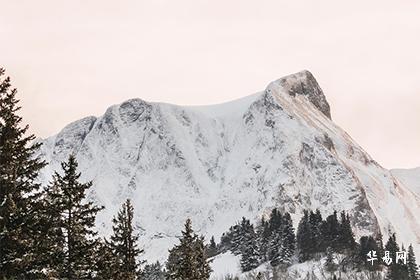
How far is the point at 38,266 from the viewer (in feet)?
86.4

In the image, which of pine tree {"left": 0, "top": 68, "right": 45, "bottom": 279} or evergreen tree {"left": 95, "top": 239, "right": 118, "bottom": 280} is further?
evergreen tree {"left": 95, "top": 239, "right": 118, "bottom": 280}

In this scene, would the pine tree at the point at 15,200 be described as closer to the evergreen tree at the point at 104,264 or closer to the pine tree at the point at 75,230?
the pine tree at the point at 75,230

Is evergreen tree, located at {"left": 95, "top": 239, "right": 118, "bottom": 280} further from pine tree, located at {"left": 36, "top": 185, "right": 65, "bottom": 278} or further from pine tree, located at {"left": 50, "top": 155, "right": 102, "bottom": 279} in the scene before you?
pine tree, located at {"left": 36, "top": 185, "right": 65, "bottom": 278}

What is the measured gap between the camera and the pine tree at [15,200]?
82.5 ft

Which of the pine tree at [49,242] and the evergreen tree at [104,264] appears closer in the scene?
the pine tree at [49,242]

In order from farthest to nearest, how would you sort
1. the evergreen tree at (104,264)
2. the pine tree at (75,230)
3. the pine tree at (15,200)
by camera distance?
the evergreen tree at (104,264)
the pine tree at (75,230)
the pine tree at (15,200)

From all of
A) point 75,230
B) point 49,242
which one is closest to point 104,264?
point 75,230

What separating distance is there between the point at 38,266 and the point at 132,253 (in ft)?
54.4

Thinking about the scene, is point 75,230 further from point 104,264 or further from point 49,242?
point 49,242

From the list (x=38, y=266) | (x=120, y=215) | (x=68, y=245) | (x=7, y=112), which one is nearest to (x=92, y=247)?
(x=68, y=245)

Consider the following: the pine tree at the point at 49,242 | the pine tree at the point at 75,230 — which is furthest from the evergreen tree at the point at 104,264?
the pine tree at the point at 49,242

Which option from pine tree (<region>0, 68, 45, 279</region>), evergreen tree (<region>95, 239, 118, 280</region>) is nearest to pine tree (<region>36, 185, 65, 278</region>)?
pine tree (<region>0, 68, 45, 279</region>)

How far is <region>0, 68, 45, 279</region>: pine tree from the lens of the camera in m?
25.2

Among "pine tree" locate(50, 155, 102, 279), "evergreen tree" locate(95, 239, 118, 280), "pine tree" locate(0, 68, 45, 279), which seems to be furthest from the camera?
"evergreen tree" locate(95, 239, 118, 280)
